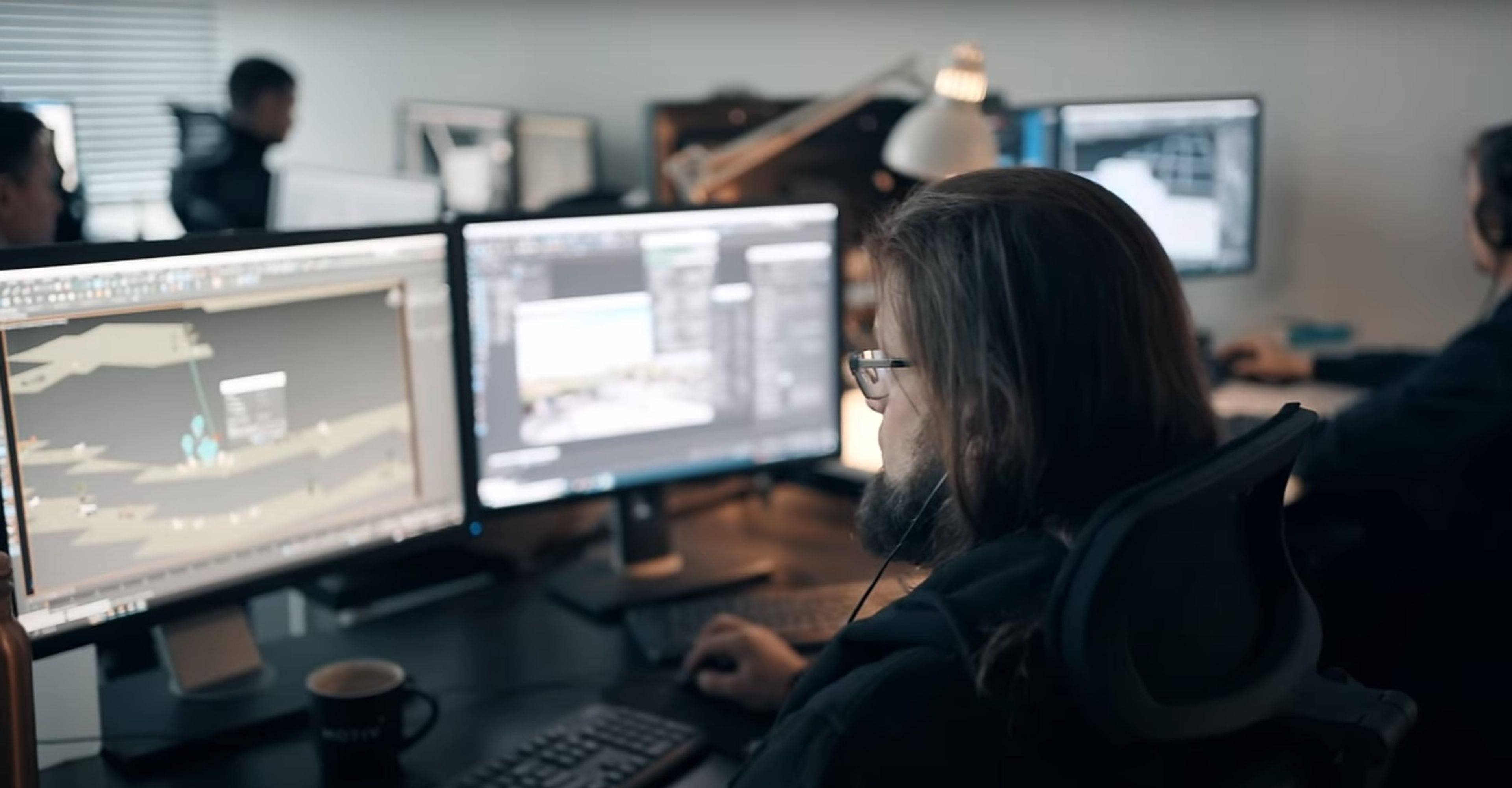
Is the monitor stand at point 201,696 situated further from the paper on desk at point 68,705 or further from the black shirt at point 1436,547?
the black shirt at point 1436,547

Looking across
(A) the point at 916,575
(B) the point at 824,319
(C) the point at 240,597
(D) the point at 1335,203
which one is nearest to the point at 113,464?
(C) the point at 240,597

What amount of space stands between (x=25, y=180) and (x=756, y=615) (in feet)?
3.36

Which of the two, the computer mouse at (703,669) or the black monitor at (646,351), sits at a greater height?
the black monitor at (646,351)

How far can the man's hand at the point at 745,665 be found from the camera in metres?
1.31

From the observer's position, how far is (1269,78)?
300 cm

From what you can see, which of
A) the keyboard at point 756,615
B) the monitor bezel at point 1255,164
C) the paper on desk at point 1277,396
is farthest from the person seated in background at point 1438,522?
the keyboard at point 756,615

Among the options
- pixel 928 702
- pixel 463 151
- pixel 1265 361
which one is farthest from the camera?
pixel 463 151

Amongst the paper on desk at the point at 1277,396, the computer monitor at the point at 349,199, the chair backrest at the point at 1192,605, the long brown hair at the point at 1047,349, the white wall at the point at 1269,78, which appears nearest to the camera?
the chair backrest at the point at 1192,605

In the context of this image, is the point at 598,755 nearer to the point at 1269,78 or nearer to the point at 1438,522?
the point at 1438,522

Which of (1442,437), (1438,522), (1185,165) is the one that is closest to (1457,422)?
(1442,437)

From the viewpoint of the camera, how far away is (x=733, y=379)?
1646 mm

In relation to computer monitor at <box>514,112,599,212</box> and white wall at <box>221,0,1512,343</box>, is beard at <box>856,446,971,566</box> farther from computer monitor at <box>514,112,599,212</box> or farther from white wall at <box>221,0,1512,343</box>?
computer monitor at <box>514,112,599,212</box>

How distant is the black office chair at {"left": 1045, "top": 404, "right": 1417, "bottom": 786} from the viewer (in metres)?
0.67

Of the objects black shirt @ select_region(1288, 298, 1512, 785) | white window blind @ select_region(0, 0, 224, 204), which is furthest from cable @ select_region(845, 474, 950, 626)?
white window blind @ select_region(0, 0, 224, 204)
